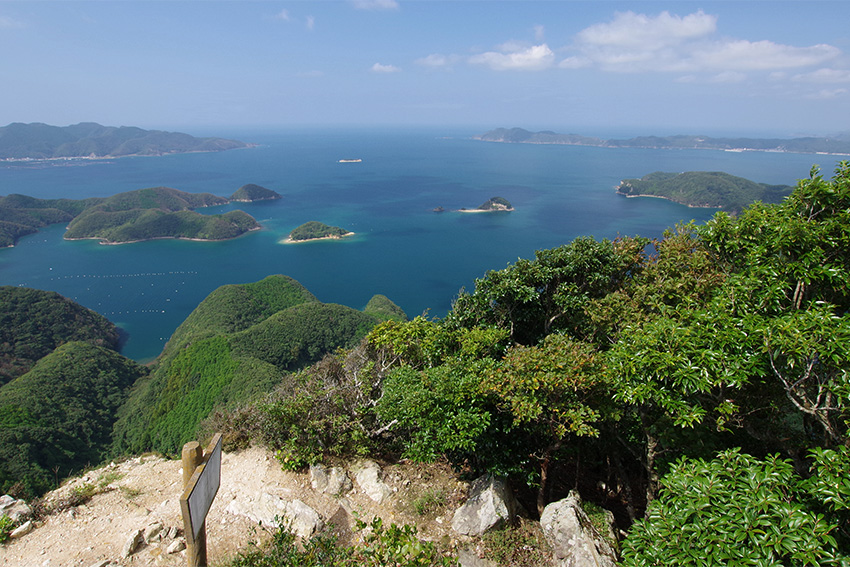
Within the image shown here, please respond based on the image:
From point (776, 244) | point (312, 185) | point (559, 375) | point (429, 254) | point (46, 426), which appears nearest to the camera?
point (776, 244)

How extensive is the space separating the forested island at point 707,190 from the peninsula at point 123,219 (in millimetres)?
97327

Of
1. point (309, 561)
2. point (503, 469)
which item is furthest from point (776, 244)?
point (309, 561)

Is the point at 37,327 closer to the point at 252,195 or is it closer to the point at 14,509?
the point at 14,509

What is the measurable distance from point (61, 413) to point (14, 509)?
1316 inches

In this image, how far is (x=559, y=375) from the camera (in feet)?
16.7

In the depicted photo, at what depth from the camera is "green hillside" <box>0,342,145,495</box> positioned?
23834mm

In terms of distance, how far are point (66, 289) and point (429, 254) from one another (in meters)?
58.0

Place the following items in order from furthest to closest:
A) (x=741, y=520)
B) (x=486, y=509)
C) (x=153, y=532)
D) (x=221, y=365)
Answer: (x=221, y=365)
(x=486, y=509)
(x=153, y=532)
(x=741, y=520)

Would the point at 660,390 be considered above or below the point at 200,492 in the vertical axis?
below

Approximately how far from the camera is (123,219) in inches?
3871

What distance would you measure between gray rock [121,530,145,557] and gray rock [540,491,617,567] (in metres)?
4.95

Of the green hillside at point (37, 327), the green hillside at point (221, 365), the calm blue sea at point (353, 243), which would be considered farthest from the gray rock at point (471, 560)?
the green hillside at point (37, 327)

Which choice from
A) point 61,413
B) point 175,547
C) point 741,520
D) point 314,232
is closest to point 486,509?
point 741,520

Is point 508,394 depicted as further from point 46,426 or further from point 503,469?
point 46,426
